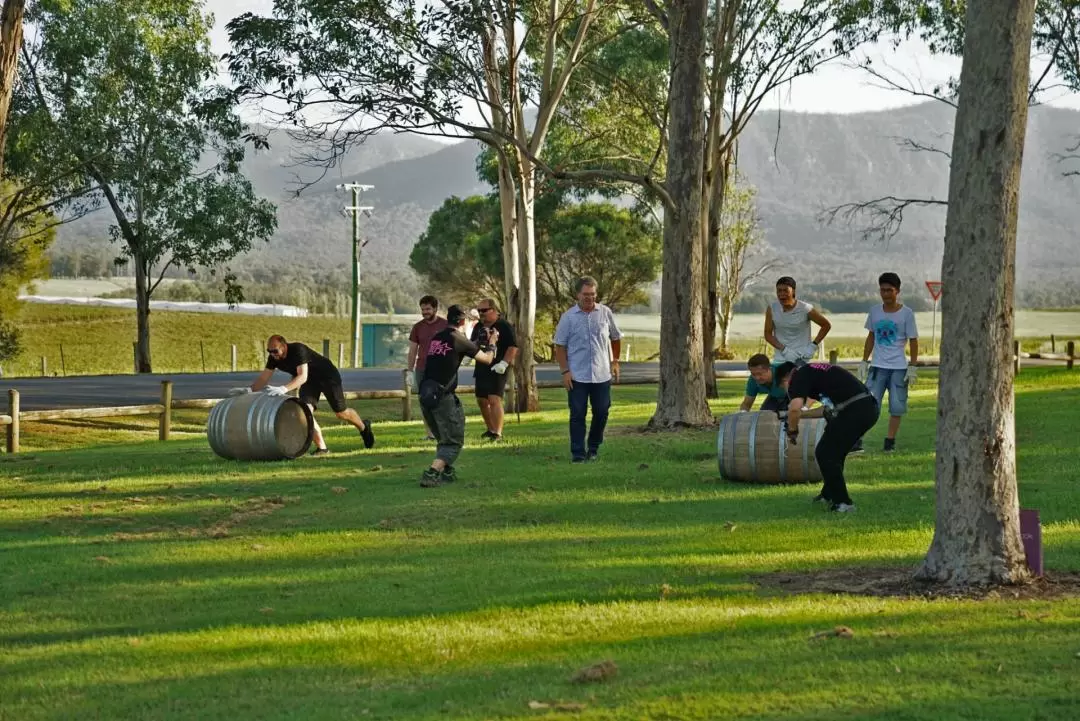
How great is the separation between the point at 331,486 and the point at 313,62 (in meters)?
11.6

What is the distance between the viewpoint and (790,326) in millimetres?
15234

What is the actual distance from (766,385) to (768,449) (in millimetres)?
1043

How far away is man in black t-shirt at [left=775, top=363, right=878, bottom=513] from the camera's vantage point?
1161 centimetres

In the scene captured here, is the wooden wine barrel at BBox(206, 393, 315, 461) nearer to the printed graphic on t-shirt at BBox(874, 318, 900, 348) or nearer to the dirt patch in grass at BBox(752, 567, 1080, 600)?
the printed graphic on t-shirt at BBox(874, 318, 900, 348)

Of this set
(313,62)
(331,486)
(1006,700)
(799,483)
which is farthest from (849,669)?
(313,62)

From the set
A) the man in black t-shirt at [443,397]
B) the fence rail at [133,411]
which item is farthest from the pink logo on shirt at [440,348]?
the fence rail at [133,411]

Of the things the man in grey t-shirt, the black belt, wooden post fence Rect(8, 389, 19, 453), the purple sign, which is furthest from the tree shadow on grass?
wooden post fence Rect(8, 389, 19, 453)

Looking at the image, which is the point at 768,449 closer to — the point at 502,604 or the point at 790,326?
the point at 790,326

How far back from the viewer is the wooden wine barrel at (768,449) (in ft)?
44.7

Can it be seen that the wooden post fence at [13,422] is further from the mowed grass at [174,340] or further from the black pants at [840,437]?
the mowed grass at [174,340]

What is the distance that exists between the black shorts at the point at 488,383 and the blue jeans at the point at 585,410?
265cm

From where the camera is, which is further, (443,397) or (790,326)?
(790,326)

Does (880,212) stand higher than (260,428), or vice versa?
(880,212)

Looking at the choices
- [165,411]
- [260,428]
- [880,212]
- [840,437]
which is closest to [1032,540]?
[840,437]
